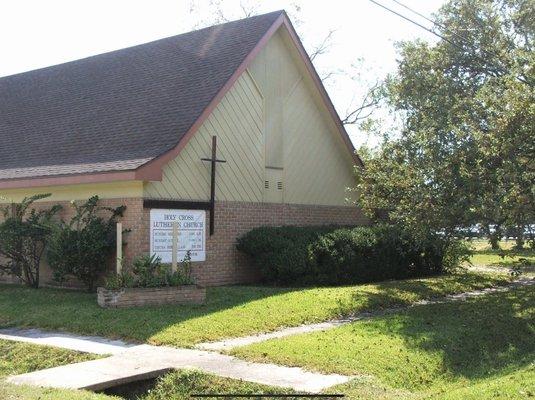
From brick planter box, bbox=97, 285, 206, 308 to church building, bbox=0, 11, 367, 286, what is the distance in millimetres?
1891

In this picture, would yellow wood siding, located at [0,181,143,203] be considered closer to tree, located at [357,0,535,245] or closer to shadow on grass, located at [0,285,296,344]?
shadow on grass, located at [0,285,296,344]

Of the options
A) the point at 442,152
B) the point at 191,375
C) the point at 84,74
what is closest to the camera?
the point at 191,375

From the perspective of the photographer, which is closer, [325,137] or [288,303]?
[288,303]

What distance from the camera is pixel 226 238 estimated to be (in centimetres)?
1645

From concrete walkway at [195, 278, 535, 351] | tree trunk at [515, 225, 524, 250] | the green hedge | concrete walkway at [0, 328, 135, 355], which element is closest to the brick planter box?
concrete walkway at [0, 328, 135, 355]

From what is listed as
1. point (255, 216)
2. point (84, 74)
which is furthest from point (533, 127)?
point (84, 74)

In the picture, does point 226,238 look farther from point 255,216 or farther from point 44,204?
point 44,204

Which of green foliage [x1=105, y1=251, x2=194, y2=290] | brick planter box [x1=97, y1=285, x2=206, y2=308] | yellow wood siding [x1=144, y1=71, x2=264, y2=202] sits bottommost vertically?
brick planter box [x1=97, y1=285, x2=206, y2=308]

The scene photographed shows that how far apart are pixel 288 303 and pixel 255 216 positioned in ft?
15.6

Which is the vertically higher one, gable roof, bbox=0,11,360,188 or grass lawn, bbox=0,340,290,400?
gable roof, bbox=0,11,360,188

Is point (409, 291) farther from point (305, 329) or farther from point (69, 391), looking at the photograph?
point (69, 391)

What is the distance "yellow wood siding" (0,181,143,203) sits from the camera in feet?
47.9

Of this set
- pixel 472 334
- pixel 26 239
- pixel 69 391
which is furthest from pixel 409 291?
pixel 69 391

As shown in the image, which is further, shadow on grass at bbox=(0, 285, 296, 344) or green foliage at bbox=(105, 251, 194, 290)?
green foliage at bbox=(105, 251, 194, 290)
